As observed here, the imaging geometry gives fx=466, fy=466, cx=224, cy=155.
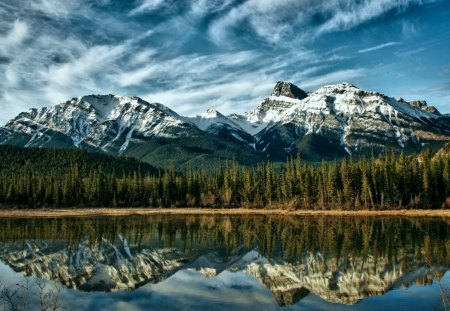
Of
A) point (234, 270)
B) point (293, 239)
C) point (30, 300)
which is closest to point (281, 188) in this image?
point (293, 239)

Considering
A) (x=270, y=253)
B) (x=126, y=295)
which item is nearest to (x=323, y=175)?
(x=270, y=253)

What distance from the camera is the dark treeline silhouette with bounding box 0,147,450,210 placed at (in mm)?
130875

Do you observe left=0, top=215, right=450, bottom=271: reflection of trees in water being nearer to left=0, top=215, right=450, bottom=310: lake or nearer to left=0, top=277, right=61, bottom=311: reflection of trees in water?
left=0, top=215, right=450, bottom=310: lake

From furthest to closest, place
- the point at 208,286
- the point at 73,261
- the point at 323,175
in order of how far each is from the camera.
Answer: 1. the point at 323,175
2. the point at 73,261
3. the point at 208,286

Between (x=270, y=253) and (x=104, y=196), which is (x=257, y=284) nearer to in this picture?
(x=270, y=253)

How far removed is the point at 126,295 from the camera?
34.3 meters

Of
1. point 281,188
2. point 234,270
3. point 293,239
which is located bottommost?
point 234,270

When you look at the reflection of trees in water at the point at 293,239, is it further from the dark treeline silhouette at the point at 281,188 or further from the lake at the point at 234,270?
the dark treeline silhouette at the point at 281,188

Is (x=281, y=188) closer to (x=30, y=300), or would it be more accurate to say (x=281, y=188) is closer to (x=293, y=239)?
(x=293, y=239)

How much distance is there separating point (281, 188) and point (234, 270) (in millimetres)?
107918

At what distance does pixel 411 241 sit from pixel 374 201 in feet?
256

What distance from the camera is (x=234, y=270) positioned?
148ft

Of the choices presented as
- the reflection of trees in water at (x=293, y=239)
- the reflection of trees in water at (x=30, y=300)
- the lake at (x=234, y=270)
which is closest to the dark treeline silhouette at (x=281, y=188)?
the reflection of trees in water at (x=293, y=239)

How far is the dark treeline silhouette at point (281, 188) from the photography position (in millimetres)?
130875
